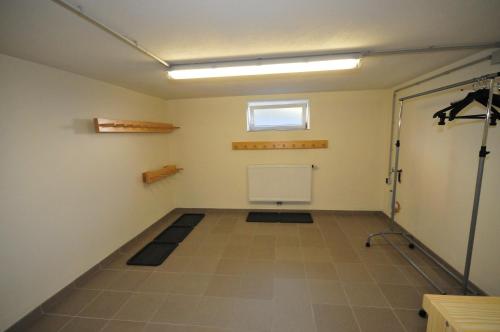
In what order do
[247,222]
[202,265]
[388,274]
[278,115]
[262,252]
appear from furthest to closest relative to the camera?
1. [278,115]
2. [247,222]
3. [262,252]
4. [202,265]
5. [388,274]

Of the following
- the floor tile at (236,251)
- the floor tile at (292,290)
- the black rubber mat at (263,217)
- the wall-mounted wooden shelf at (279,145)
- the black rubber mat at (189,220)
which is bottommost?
the floor tile at (292,290)

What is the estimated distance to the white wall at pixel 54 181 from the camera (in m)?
1.58

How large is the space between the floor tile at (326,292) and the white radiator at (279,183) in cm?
174

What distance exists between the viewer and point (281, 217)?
12.0 feet

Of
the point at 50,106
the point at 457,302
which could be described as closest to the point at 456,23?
the point at 457,302

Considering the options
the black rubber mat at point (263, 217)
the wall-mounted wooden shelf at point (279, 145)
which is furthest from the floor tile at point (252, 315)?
the wall-mounted wooden shelf at point (279, 145)

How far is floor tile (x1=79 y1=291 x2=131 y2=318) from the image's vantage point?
1759 millimetres

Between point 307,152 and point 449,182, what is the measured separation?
1.89m

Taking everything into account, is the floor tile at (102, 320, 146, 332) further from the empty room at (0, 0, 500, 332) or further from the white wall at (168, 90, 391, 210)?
the white wall at (168, 90, 391, 210)

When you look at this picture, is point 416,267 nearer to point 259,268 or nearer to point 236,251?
point 259,268

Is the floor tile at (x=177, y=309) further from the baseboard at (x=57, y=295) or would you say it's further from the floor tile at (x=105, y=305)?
the baseboard at (x=57, y=295)

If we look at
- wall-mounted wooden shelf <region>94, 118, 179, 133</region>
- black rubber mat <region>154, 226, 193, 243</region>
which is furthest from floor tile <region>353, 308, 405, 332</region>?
wall-mounted wooden shelf <region>94, 118, 179, 133</region>

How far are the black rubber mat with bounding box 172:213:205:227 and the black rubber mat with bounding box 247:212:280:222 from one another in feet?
3.00

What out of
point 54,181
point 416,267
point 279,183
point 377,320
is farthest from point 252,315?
point 279,183
